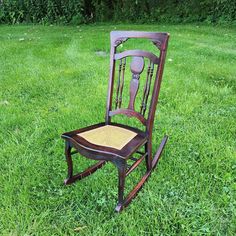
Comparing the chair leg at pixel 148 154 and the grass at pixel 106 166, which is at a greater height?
the chair leg at pixel 148 154

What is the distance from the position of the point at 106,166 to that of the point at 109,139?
423 mm

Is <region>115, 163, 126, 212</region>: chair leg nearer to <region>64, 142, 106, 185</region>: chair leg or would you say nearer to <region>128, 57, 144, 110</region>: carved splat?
<region>64, 142, 106, 185</region>: chair leg

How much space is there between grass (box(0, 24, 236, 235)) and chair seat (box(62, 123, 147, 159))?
350mm

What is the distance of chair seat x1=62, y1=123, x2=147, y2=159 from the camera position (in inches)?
64.9

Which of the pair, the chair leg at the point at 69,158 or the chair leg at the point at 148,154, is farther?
the chair leg at the point at 148,154

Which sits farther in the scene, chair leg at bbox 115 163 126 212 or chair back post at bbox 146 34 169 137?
chair back post at bbox 146 34 169 137

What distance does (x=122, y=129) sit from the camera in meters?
1.97

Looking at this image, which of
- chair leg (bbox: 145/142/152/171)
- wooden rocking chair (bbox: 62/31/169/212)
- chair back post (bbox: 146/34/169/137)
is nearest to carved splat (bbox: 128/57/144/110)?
wooden rocking chair (bbox: 62/31/169/212)

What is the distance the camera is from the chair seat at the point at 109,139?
165 cm

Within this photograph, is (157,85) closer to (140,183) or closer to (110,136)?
(110,136)

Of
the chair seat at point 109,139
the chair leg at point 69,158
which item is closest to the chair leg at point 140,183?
the chair seat at point 109,139

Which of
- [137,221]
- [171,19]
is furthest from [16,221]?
[171,19]

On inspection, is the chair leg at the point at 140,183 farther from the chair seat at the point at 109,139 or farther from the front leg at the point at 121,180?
the chair seat at the point at 109,139

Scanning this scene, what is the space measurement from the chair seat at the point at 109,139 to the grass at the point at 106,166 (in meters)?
0.35
